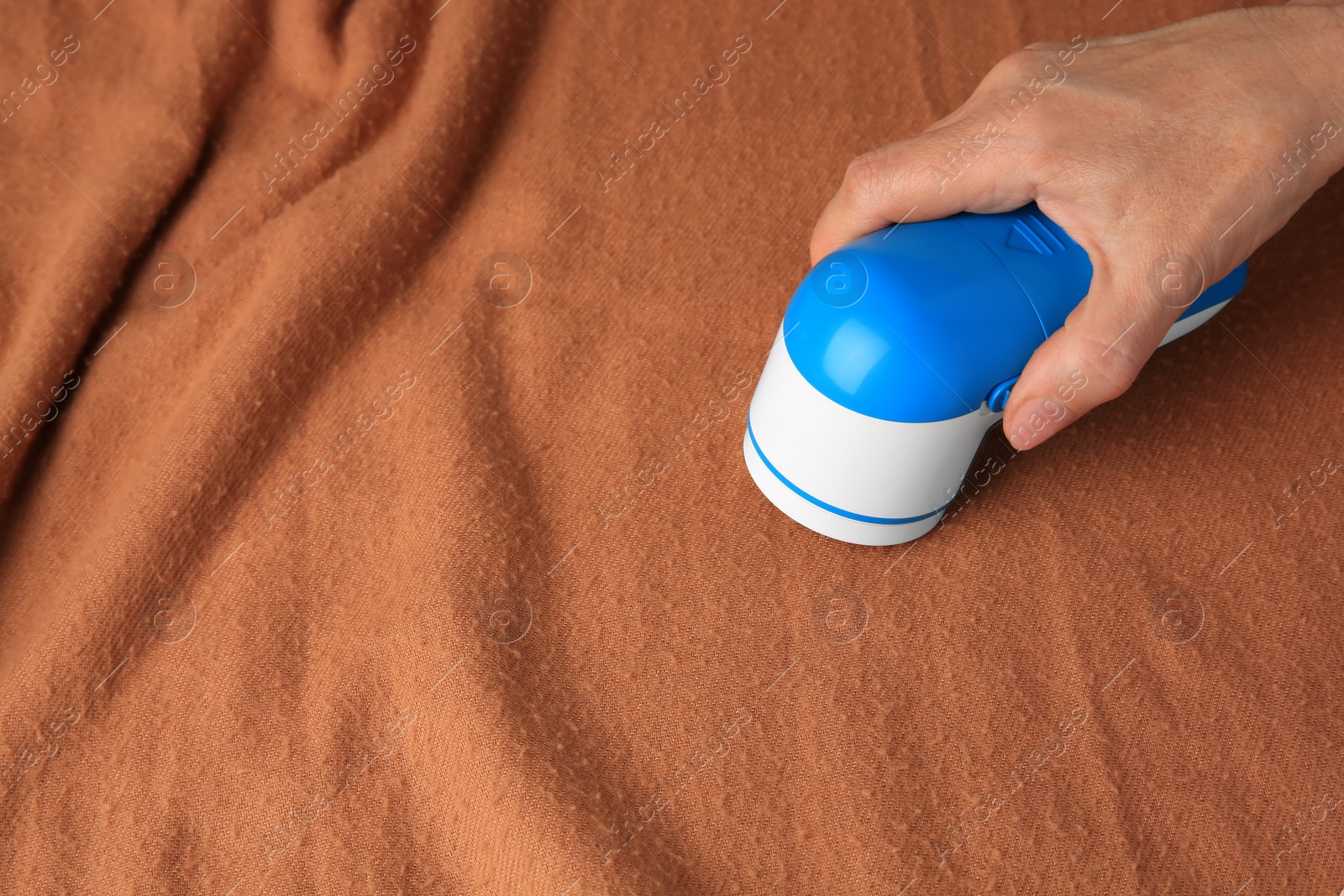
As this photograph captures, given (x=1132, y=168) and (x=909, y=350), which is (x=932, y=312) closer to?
(x=909, y=350)

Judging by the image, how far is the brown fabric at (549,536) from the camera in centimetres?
66

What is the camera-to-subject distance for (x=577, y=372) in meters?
0.83

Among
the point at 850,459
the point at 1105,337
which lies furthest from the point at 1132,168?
the point at 850,459

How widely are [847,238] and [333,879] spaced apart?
0.57 metres

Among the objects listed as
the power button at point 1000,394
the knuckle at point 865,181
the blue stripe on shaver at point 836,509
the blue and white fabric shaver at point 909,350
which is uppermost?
the knuckle at point 865,181

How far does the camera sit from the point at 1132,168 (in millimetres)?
645

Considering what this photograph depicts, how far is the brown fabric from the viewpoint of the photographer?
66 centimetres

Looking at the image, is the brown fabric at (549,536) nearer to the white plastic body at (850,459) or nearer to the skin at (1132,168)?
the white plastic body at (850,459)

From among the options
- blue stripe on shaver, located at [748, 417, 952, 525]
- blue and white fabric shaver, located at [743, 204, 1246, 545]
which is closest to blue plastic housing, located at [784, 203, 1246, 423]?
blue and white fabric shaver, located at [743, 204, 1246, 545]

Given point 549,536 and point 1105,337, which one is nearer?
point 1105,337

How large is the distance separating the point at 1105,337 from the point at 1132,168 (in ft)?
0.40

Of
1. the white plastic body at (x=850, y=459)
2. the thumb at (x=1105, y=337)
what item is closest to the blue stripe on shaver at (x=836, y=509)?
the white plastic body at (x=850, y=459)

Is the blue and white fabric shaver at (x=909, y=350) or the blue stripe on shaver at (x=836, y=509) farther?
the blue stripe on shaver at (x=836, y=509)

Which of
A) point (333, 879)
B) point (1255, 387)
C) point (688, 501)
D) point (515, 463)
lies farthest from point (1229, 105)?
point (333, 879)
